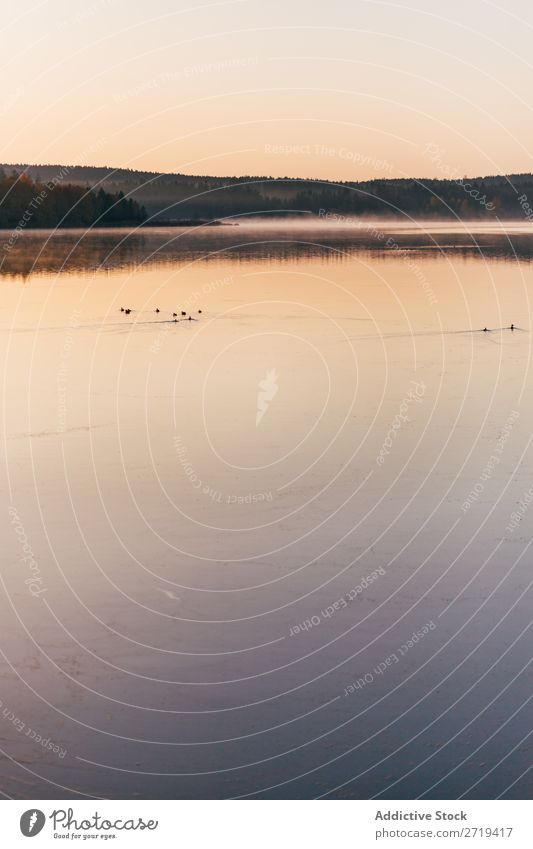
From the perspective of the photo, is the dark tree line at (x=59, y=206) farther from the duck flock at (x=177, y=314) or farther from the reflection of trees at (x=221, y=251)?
the duck flock at (x=177, y=314)

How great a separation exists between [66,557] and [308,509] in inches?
136

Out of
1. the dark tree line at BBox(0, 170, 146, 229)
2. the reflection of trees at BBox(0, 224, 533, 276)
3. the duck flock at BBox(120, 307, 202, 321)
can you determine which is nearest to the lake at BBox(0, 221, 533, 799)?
the duck flock at BBox(120, 307, 202, 321)

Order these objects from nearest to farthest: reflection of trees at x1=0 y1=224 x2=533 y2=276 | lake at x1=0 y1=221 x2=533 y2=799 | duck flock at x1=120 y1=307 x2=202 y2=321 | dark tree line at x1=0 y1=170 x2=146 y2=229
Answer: lake at x1=0 y1=221 x2=533 y2=799, duck flock at x1=120 y1=307 x2=202 y2=321, reflection of trees at x1=0 y1=224 x2=533 y2=276, dark tree line at x1=0 y1=170 x2=146 y2=229

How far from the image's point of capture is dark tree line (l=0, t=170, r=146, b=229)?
131m

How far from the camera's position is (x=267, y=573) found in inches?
520

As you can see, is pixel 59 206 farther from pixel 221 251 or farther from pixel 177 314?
pixel 177 314

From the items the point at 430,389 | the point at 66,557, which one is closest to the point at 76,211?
the point at 430,389

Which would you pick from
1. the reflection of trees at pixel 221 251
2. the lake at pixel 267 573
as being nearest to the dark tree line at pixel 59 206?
the reflection of trees at pixel 221 251

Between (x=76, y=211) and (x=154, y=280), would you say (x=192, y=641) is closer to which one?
(x=154, y=280)

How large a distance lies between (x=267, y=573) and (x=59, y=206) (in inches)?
5057

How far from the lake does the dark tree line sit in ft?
343

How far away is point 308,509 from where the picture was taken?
15.5 metres

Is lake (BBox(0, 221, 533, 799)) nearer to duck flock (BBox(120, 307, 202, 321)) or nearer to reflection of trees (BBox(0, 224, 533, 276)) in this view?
duck flock (BBox(120, 307, 202, 321))

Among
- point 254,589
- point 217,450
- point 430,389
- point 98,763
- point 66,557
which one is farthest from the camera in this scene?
point 430,389
